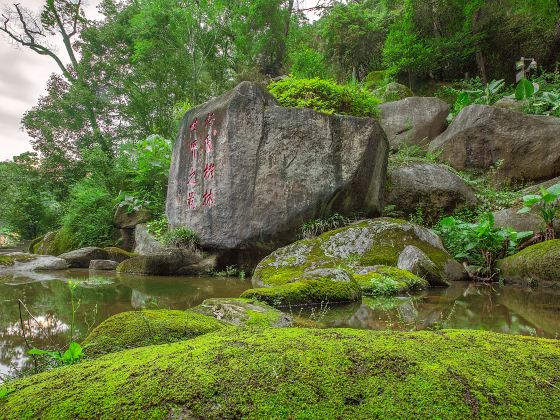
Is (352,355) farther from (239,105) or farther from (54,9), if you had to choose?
(54,9)

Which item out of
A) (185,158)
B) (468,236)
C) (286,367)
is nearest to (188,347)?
(286,367)

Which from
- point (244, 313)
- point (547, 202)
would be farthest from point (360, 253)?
point (244, 313)

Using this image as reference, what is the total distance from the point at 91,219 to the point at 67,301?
769 cm

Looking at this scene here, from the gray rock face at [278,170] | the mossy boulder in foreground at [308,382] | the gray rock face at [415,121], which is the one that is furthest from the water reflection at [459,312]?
the gray rock face at [415,121]

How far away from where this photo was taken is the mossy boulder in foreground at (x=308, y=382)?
0.96 metres

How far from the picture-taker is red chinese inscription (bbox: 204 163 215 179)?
7305mm

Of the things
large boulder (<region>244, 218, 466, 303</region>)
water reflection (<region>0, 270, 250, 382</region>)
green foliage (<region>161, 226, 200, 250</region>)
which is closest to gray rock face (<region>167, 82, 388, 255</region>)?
green foliage (<region>161, 226, 200, 250</region>)

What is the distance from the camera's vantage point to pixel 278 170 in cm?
665

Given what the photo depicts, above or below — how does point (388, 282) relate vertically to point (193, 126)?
below

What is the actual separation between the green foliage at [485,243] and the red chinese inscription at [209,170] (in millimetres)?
4649

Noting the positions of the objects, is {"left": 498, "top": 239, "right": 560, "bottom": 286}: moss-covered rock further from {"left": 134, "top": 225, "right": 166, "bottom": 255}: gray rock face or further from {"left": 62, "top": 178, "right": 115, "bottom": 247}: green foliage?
{"left": 62, "top": 178, "right": 115, "bottom": 247}: green foliage

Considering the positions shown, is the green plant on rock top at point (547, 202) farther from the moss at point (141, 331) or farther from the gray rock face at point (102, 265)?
the gray rock face at point (102, 265)

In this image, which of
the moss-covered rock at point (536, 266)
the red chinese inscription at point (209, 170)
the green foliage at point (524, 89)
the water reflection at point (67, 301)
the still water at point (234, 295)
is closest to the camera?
the water reflection at point (67, 301)

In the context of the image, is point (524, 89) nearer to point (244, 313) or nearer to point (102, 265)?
Result: point (244, 313)
